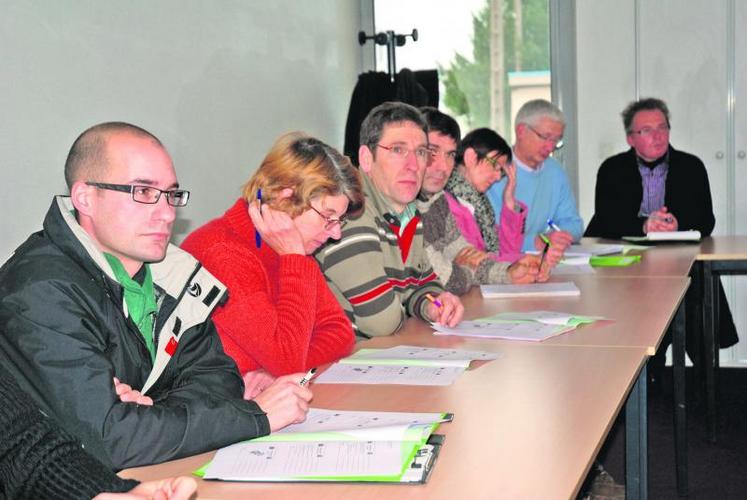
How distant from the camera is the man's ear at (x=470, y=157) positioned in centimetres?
390

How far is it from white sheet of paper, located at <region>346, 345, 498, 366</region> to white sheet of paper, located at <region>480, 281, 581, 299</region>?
36.5 inches

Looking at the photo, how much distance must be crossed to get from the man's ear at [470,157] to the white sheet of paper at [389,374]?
6.29 feet

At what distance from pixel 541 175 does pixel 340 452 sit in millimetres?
3606

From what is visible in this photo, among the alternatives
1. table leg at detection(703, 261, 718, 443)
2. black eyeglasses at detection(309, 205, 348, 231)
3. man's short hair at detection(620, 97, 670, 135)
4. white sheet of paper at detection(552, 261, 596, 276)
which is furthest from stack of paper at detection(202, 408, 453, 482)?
man's short hair at detection(620, 97, 670, 135)

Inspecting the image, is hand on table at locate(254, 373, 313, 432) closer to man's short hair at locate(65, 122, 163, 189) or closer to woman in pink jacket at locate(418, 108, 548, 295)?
man's short hair at locate(65, 122, 163, 189)

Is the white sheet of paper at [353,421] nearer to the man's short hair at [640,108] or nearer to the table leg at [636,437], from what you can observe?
the table leg at [636,437]

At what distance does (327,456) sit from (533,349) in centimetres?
98

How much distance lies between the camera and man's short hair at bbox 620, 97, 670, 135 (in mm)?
4946

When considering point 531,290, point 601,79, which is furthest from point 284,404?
point 601,79

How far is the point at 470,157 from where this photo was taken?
12.8 feet

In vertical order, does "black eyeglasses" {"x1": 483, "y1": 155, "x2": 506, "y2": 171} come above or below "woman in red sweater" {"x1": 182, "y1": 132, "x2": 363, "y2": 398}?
above

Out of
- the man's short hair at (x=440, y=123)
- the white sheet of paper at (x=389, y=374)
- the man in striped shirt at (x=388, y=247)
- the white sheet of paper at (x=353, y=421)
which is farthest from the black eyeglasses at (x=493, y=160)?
the white sheet of paper at (x=353, y=421)

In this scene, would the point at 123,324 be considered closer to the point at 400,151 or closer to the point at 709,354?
the point at 400,151

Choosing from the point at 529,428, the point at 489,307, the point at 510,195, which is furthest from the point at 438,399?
the point at 510,195
